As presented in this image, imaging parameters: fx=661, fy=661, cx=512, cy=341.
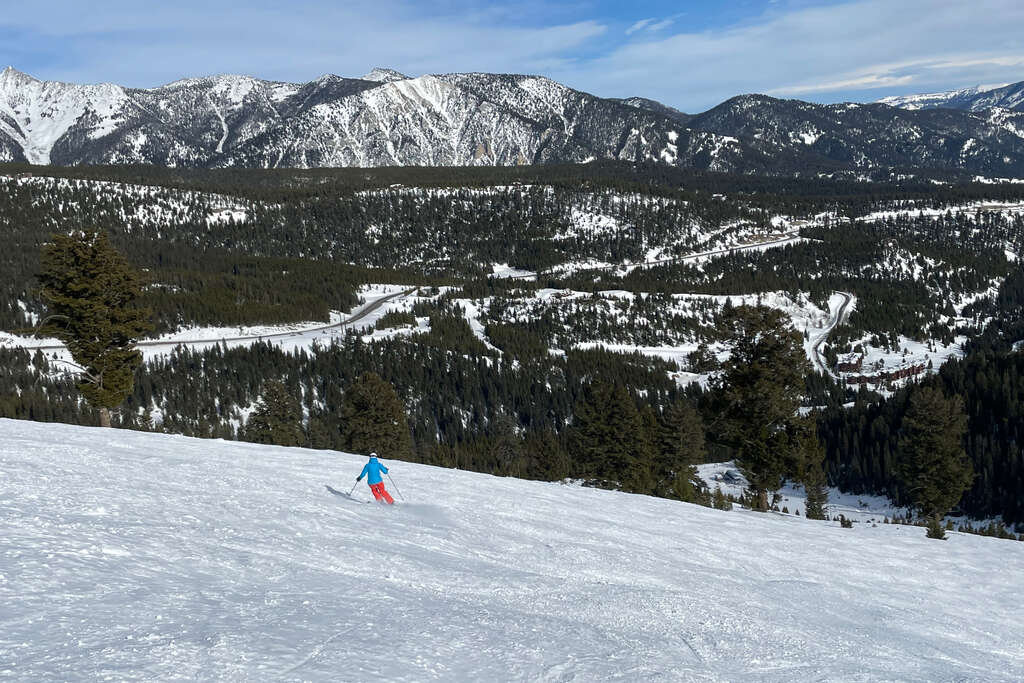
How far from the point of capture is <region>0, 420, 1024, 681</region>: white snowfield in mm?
7984

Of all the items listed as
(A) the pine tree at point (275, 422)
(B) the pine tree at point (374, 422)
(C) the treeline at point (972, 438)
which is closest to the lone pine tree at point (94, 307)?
(A) the pine tree at point (275, 422)

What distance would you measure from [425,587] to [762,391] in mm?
24943

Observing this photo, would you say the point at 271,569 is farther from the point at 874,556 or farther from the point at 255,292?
the point at 255,292

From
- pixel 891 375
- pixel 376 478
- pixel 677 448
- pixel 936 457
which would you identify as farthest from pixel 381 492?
pixel 891 375

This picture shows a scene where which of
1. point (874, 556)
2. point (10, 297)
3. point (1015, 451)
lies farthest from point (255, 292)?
point (874, 556)

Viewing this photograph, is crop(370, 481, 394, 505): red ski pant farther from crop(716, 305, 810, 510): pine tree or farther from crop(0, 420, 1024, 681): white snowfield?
crop(716, 305, 810, 510): pine tree

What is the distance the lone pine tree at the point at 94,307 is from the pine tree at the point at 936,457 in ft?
168

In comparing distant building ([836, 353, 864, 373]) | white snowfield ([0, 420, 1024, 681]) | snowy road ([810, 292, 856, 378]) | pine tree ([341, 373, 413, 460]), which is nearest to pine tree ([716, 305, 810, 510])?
white snowfield ([0, 420, 1024, 681])

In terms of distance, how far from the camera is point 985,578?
18969 millimetres

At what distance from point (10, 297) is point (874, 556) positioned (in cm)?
16635

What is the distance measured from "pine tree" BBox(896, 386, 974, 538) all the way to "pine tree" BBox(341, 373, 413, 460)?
128 ft

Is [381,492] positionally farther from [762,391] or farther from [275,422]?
[275,422]

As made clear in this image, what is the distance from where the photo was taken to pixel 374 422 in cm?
5575

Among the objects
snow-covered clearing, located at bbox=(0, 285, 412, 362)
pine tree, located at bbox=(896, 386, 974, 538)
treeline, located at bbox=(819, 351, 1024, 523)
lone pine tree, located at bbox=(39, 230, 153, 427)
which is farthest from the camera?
snow-covered clearing, located at bbox=(0, 285, 412, 362)
